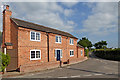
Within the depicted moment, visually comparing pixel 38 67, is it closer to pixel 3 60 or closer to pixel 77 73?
pixel 3 60

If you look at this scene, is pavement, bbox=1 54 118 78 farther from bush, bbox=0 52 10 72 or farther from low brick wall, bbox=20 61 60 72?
bush, bbox=0 52 10 72

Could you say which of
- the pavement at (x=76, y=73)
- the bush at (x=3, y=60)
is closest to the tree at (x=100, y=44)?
the pavement at (x=76, y=73)

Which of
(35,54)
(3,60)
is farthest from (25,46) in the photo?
(3,60)

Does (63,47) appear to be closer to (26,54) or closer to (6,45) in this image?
(26,54)

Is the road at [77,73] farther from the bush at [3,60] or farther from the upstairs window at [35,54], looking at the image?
the upstairs window at [35,54]

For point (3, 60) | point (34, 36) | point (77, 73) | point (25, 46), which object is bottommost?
point (77, 73)

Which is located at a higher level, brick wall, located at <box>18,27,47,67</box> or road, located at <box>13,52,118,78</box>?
brick wall, located at <box>18,27,47,67</box>

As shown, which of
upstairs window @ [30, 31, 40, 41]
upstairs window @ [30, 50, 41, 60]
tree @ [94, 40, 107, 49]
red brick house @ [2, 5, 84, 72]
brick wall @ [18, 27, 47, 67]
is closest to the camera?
red brick house @ [2, 5, 84, 72]

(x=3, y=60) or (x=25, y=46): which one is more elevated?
(x=25, y=46)

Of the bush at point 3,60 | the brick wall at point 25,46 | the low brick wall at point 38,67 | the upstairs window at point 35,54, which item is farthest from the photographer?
the upstairs window at point 35,54

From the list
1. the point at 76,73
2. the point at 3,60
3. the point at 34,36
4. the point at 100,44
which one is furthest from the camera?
the point at 100,44

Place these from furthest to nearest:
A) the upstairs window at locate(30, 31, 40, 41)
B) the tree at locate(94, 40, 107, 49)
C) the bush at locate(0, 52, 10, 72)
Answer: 1. the tree at locate(94, 40, 107, 49)
2. the upstairs window at locate(30, 31, 40, 41)
3. the bush at locate(0, 52, 10, 72)

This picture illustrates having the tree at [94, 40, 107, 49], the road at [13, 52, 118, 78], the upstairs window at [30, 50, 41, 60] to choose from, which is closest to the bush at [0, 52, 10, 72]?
the road at [13, 52, 118, 78]

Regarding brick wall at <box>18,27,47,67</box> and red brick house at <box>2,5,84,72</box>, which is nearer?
red brick house at <box>2,5,84,72</box>
